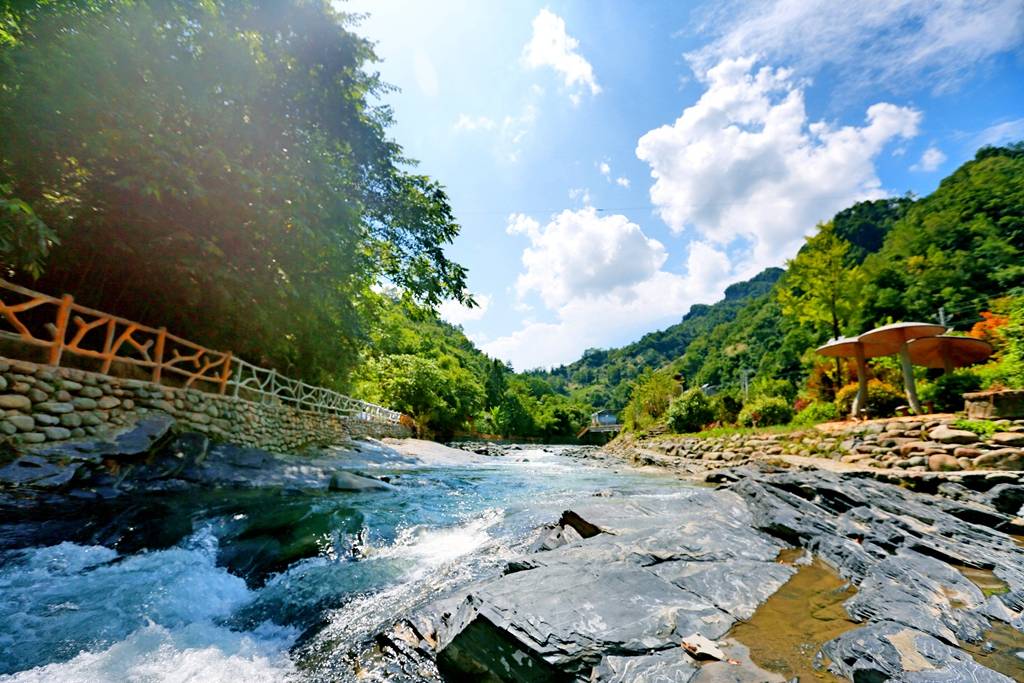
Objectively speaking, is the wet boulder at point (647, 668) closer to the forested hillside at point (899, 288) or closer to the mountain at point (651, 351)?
the forested hillside at point (899, 288)

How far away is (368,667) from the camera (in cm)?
258

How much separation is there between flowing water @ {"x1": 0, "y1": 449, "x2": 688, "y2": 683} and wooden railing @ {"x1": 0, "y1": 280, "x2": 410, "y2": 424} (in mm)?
3054

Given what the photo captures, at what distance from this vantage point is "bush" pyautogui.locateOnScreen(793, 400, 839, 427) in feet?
47.6

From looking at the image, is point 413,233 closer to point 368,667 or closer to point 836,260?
point 368,667

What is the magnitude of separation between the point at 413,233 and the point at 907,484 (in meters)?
13.4

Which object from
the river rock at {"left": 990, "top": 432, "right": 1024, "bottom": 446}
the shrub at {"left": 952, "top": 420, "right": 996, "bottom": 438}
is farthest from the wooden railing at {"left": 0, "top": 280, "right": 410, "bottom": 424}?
the shrub at {"left": 952, "top": 420, "right": 996, "bottom": 438}

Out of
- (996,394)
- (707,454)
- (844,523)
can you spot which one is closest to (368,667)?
(844,523)

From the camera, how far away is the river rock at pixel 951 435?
7.96 m

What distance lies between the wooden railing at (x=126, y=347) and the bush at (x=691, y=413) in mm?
20174

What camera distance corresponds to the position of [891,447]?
927 cm

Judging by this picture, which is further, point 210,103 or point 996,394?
point 996,394

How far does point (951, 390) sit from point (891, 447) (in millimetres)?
4126

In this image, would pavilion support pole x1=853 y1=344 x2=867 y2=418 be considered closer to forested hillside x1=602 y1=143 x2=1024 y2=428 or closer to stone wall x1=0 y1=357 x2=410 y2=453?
forested hillside x1=602 y1=143 x2=1024 y2=428

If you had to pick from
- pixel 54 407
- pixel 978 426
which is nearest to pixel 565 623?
pixel 54 407
